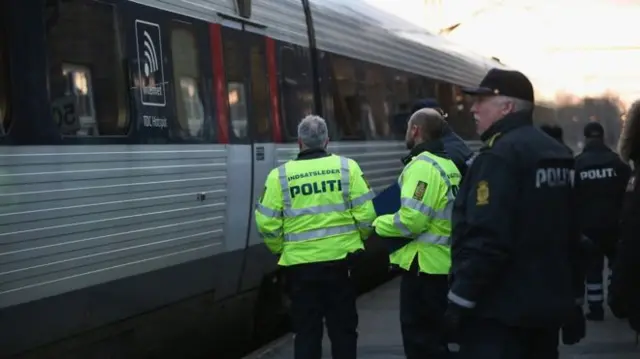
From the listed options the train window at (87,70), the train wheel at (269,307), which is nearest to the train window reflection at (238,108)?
the train wheel at (269,307)

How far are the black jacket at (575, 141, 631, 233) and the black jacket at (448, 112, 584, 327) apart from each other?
5.49 metres

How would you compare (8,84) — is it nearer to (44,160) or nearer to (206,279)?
(44,160)

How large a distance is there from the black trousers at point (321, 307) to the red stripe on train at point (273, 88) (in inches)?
105

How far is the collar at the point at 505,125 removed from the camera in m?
4.27

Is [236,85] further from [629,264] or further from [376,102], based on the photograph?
[376,102]

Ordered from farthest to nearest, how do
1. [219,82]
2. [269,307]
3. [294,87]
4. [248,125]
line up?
1. [294,87]
2. [269,307]
3. [248,125]
4. [219,82]

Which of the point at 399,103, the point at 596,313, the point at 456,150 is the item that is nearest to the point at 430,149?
the point at 456,150

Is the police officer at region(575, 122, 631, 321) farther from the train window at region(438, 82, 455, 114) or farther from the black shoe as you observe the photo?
the train window at region(438, 82, 455, 114)

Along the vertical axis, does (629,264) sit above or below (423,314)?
above

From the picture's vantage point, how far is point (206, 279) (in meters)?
7.90

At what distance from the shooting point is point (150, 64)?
705cm

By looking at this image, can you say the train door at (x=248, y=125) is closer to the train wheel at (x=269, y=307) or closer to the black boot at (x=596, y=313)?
the train wheel at (x=269, y=307)

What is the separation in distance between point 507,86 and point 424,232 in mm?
1957

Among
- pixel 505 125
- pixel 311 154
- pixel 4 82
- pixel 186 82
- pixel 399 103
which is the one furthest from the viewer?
pixel 399 103
